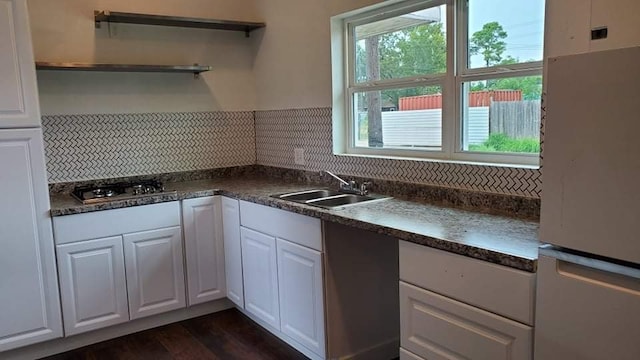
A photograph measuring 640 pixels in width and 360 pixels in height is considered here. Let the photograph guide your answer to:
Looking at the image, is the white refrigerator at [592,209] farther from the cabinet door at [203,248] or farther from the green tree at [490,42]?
the cabinet door at [203,248]

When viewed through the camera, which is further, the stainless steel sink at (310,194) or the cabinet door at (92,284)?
the stainless steel sink at (310,194)

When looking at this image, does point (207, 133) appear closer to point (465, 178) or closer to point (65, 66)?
point (65, 66)

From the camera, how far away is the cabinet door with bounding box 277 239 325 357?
245 cm

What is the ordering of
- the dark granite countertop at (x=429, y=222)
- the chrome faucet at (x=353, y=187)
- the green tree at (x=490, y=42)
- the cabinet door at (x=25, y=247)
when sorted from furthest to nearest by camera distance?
the chrome faucet at (x=353, y=187) → the cabinet door at (x=25, y=247) → the green tree at (x=490, y=42) → the dark granite countertop at (x=429, y=222)

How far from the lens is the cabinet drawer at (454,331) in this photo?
1534 mm

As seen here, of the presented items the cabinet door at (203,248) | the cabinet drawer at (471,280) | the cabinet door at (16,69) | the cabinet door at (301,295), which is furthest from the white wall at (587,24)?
the cabinet door at (16,69)

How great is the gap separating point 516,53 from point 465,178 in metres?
0.60

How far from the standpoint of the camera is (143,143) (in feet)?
11.6

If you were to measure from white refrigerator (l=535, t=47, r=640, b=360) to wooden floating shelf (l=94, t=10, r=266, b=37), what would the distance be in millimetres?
2651

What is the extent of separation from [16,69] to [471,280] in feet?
7.91

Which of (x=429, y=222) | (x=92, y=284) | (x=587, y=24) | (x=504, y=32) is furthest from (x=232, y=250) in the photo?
(x=587, y=24)

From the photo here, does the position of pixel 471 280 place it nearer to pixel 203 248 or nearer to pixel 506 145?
pixel 506 145

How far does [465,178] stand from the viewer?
2.39 m

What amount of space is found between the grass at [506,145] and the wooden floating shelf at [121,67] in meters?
1.95
